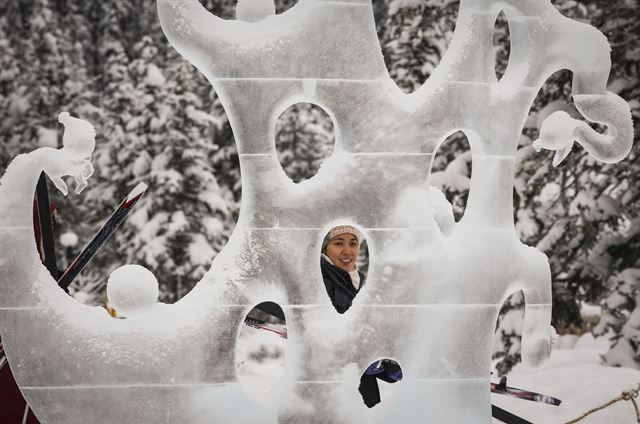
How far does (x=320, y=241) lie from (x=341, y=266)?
46.2 inches

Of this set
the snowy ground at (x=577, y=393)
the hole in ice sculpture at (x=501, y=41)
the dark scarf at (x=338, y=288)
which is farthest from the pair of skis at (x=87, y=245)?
the hole in ice sculpture at (x=501, y=41)

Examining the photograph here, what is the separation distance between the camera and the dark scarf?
138 inches

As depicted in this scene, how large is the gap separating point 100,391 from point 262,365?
0.92 m

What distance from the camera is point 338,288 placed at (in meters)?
3.54

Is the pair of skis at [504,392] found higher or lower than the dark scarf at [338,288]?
lower

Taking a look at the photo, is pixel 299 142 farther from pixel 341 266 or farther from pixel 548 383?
pixel 341 266

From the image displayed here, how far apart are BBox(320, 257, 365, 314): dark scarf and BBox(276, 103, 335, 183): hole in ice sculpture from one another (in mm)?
15741

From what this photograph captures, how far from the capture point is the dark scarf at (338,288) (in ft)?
11.5

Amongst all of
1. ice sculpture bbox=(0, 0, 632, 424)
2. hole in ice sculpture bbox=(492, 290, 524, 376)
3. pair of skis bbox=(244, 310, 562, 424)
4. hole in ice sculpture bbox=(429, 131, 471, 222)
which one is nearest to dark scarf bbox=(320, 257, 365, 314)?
pair of skis bbox=(244, 310, 562, 424)

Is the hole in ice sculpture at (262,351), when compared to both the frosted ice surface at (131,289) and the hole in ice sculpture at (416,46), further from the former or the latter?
the hole in ice sculpture at (416,46)

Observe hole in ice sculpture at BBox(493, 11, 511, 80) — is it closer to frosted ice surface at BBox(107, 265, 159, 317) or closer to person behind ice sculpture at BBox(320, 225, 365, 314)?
person behind ice sculpture at BBox(320, 225, 365, 314)

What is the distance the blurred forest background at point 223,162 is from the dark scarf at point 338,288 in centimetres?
221

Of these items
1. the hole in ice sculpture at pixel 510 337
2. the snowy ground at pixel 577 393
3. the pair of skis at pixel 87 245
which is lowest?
the hole in ice sculpture at pixel 510 337

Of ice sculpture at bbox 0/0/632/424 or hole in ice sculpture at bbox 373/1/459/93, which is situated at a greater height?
ice sculpture at bbox 0/0/632/424
